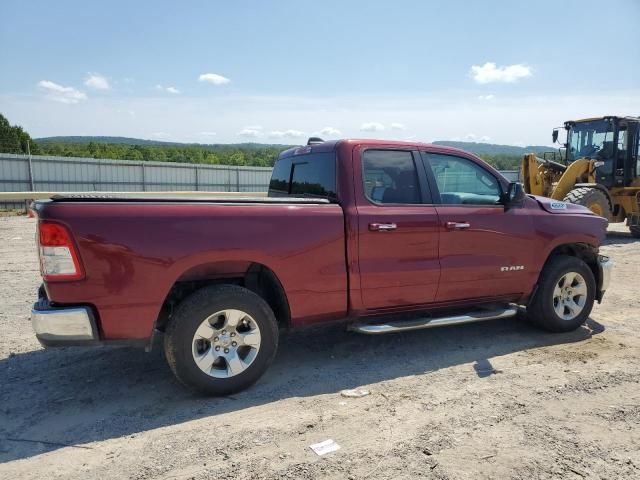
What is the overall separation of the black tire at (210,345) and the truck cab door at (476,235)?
1737 mm

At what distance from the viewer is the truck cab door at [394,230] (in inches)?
164

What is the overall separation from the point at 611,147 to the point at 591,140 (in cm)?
54

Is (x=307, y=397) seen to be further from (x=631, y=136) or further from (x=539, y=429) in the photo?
(x=631, y=136)

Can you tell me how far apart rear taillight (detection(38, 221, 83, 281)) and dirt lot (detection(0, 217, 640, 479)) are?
105 cm

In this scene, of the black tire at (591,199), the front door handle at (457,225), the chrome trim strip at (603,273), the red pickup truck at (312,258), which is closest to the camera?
the red pickup truck at (312,258)

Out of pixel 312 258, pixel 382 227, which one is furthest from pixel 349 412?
pixel 382 227

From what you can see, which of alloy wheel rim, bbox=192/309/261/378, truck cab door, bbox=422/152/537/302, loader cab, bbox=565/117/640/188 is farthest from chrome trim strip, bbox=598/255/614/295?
loader cab, bbox=565/117/640/188

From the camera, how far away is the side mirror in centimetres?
486

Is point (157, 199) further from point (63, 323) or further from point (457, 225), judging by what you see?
point (457, 225)

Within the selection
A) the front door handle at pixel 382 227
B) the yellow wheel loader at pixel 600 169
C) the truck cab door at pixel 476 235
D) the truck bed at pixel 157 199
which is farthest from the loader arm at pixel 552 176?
the truck bed at pixel 157 199

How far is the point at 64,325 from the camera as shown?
326 centimetres

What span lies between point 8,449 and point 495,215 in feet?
14.2

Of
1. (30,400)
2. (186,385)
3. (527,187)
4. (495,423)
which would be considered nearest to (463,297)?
(495,423)

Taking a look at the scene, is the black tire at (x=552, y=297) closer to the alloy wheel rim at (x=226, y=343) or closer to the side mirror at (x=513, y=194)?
the side mirror at (x=513, y=194)
